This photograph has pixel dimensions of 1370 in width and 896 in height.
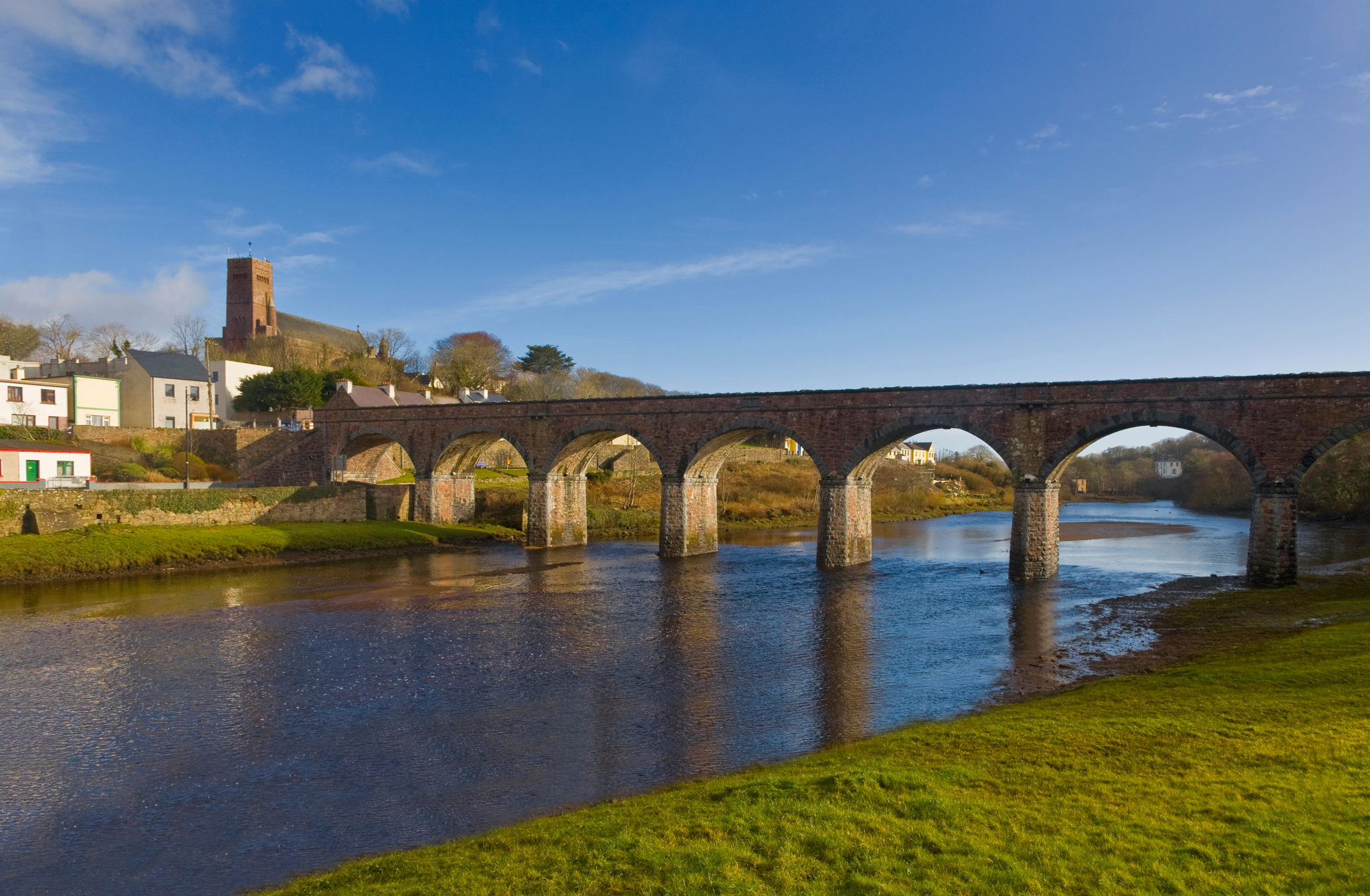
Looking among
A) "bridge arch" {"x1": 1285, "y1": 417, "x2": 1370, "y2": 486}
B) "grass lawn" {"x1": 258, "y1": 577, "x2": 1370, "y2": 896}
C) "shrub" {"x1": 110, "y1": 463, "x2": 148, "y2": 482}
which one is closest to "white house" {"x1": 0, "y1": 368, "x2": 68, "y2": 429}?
"shrub" {"x1": 110, "y1": 463, "x2": 148, "y2": 482}

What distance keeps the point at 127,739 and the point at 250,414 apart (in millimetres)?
55011

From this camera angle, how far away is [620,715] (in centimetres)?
1541

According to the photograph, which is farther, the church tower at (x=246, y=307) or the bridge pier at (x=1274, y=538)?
the church tower at (x=246, y=307)

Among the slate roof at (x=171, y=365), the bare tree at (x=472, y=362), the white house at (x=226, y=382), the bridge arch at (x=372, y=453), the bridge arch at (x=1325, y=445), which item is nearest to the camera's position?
the bridge arch at (x=1325, y=445)

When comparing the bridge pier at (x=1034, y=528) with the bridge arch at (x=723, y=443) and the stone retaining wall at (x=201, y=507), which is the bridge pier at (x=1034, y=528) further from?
the stone retaining wall at (x=201, y=507)

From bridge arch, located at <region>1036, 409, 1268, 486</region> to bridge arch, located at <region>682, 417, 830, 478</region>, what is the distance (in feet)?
29.6

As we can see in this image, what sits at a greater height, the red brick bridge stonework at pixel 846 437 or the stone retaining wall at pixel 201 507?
the red brick bridge stonework at pixel 846 437

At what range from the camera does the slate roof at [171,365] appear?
2260 inches

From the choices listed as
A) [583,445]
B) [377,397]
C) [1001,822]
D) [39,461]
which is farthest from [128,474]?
[1001,822]

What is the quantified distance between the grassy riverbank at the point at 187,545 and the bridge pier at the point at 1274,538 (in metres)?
35.7

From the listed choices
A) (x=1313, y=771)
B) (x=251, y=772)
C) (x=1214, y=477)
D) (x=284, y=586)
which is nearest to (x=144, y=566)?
→ (x=284, y=586)

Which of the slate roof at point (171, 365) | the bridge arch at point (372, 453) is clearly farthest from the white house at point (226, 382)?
the bridge arch at point (372, 453)

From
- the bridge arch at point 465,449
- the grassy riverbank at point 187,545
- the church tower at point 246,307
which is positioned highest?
the church tower at point 246,307

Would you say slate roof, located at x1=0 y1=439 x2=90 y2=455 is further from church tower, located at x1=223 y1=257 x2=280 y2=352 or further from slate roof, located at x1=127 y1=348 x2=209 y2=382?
church tower, located at x1=223 y1=257 x2=280 y2=352
